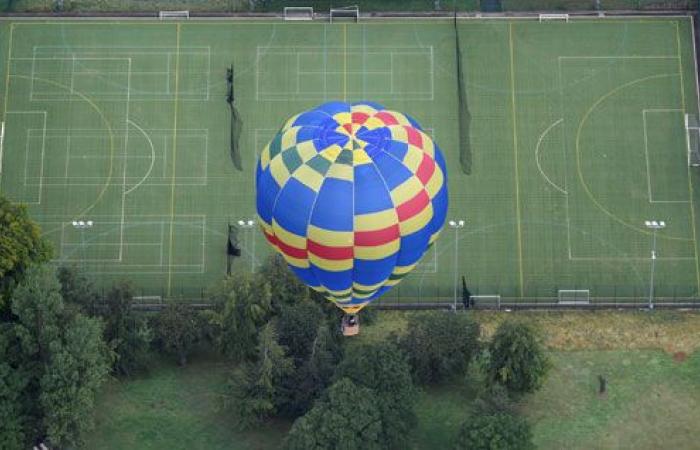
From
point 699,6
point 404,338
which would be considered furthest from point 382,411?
point 699,6

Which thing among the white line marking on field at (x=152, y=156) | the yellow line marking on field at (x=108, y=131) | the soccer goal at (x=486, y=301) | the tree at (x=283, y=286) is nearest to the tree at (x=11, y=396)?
the yellow line marking on field at (x=108, y=131)

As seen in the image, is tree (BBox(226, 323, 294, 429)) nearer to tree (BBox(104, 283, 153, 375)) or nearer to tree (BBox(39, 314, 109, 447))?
tree (BBox(104, 283, 153, 375))

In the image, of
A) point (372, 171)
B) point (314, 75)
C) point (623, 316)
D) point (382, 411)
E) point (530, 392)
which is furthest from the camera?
point (314, 75)

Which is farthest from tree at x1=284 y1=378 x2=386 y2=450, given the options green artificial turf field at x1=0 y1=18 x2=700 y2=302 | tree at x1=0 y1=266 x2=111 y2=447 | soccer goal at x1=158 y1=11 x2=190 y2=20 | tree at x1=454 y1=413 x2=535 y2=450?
soccer goal at x1=158 y1=11 x2=190 y2=20

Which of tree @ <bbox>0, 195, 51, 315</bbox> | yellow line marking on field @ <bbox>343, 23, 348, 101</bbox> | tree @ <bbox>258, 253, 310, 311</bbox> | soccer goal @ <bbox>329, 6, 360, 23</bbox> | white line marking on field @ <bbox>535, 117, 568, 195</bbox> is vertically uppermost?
soccer goal @ <bbox>329, 6, 360, 23</bbox>

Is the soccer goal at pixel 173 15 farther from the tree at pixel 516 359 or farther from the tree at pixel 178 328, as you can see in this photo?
the tree at pixel 516 359

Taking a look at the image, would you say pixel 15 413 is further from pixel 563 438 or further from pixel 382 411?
pixel 563 438
